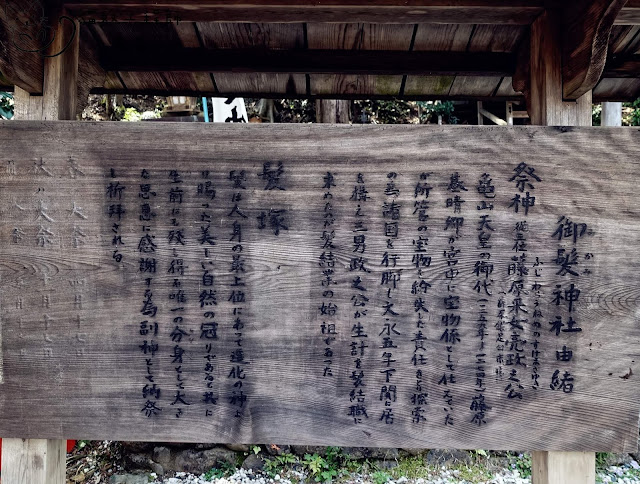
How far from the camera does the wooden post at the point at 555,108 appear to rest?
76.8 inches

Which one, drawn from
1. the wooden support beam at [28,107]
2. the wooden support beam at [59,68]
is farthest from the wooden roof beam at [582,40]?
the wooden support beam at [28,107]

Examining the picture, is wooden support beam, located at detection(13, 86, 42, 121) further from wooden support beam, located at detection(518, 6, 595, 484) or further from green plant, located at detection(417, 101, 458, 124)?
green plant, located at detection(417, 101, 458, 124)

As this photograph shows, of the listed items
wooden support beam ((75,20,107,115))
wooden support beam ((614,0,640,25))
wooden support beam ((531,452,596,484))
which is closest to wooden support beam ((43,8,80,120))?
wooden support beam ((75,20,107,115))

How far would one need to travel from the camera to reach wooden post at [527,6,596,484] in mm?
1950

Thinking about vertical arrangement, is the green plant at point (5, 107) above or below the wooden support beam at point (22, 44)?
above

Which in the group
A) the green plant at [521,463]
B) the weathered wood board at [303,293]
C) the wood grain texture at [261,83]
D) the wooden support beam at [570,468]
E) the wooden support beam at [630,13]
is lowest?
the green plant at [521,463]

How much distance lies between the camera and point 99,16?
6.63 feet

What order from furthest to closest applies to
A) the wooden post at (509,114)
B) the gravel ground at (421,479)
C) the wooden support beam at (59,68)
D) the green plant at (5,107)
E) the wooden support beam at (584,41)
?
the wooden post at (509,114) → the gravel ground at (421,479) → the green plant at (5,107) → the wooden support beam at (59,68) → the wooden support beam at (584,41)

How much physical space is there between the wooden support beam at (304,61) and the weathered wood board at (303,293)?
2.36 ft

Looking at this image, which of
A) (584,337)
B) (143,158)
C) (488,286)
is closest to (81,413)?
(143,158)

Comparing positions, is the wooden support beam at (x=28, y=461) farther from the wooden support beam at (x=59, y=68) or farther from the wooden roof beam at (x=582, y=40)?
the wooden roof beam at (x=582, y=40)

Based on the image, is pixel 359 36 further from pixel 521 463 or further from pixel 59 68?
pixel 521 463

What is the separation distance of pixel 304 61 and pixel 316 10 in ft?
1.82

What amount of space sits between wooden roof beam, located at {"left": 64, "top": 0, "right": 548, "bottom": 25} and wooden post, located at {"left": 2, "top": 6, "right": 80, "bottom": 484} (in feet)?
0.68
